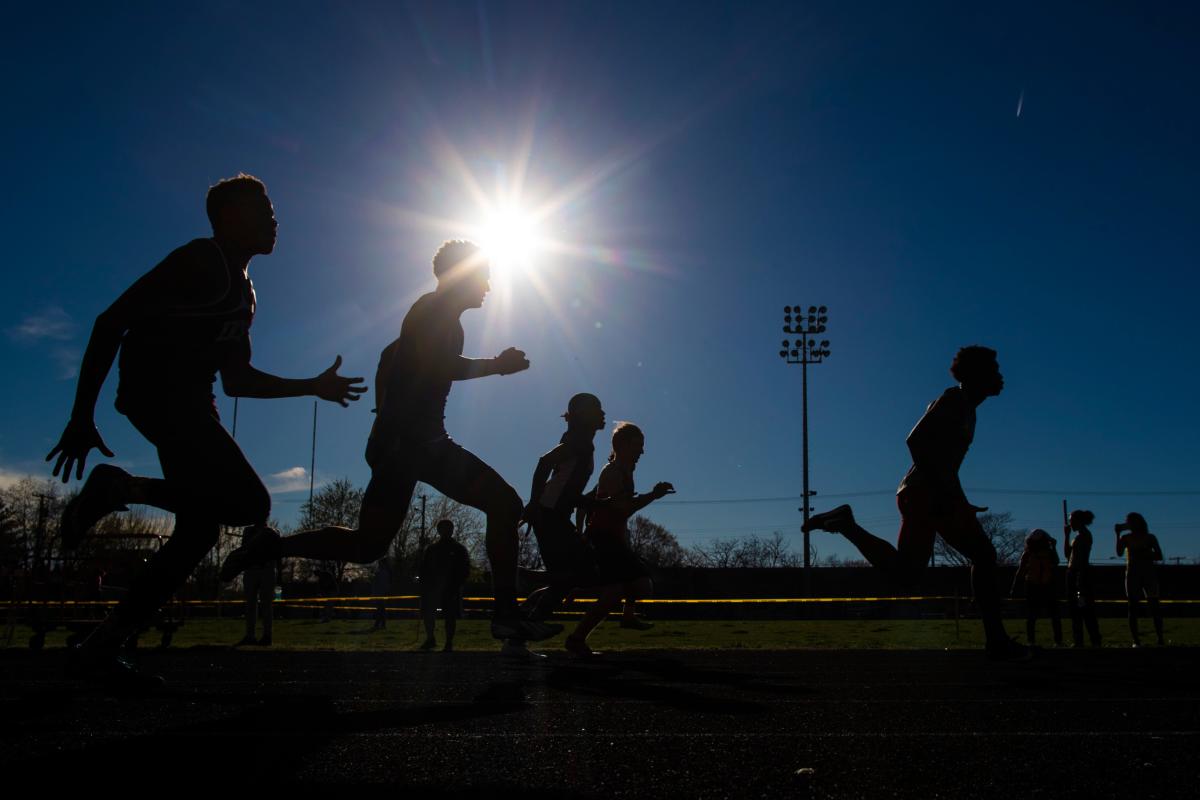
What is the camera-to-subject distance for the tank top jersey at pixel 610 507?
294 inches

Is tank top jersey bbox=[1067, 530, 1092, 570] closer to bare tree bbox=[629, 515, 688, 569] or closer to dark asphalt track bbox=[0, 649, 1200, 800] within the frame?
dark asphalt track bbox=[0, 649, 1200, 800]

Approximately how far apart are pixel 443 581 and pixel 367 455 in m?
6.51

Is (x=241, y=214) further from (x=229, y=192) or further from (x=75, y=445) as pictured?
(x=75, y=445)

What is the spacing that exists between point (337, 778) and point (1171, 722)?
2.83 meters

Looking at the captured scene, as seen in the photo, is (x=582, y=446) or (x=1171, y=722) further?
(x=582, y=446)

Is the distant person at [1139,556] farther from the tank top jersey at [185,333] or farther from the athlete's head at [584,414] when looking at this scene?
the tank top jersey at [185,333]

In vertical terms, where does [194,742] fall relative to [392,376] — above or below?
below

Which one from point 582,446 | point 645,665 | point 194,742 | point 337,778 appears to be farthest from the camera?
point 582,446

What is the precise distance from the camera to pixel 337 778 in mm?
2312

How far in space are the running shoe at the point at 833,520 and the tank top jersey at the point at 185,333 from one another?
4170 mm

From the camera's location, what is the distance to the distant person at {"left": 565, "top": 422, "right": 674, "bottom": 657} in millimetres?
7266

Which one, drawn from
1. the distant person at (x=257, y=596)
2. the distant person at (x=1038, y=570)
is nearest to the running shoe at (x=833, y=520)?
the distant person at (x=1038, y=570)

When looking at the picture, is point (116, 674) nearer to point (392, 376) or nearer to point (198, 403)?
point (198, 403)

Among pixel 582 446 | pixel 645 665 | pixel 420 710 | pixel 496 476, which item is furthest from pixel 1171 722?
pixel 582 446
